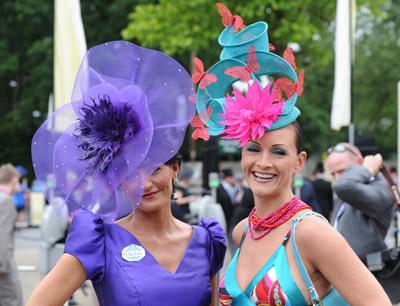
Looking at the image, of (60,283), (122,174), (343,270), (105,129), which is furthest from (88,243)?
(343,270)

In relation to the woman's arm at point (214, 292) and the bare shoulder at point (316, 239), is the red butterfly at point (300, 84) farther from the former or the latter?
the woman's arm at point (214, 292)

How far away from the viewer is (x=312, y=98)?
39656 mm

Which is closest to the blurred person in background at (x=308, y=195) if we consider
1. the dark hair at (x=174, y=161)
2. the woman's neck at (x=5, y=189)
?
the woman's neck at (x=5, y=189)

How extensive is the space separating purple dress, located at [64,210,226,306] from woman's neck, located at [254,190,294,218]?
0.35m

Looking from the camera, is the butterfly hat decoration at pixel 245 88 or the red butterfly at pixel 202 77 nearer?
the butterfly hat decoration at pixel 245 88

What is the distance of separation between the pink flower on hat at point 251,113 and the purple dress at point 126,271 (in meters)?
0.54

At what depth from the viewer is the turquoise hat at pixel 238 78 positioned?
2738mm

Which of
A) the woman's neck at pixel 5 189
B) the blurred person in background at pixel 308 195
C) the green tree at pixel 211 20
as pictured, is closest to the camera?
the woman's neck at pixel 5 189

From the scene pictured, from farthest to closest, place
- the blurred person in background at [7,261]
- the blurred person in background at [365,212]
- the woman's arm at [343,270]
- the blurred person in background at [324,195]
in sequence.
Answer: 1. the blurred person in background at [324,195]
2. the blurred person in background at [7,261]
3. the blurred person in background at [365,212]
4. the woman's arm at [343,270]

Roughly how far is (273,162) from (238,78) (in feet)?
1.09

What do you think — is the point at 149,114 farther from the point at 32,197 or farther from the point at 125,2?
the point at 125,2

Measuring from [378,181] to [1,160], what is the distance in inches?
1119

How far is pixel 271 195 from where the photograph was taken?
2.74 m

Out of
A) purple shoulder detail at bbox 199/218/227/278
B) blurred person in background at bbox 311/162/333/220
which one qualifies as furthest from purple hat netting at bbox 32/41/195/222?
blurred person in background at bbox 311/162/333/220
